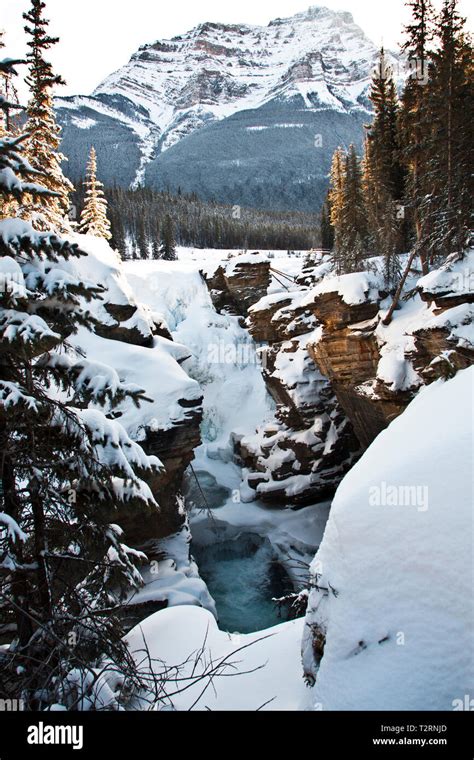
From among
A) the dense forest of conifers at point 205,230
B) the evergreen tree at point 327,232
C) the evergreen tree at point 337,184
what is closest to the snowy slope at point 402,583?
the evergreen tree at point 337,184

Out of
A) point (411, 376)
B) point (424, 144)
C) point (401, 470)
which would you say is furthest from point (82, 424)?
point (424, 144)

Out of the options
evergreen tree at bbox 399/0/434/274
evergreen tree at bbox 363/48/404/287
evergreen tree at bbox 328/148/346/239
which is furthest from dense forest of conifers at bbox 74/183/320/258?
evergreen tree at bbox 399/0/434/274

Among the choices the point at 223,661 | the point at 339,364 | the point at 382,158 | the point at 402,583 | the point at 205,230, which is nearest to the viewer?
the point at 402,583

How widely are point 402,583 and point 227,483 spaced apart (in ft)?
75.5

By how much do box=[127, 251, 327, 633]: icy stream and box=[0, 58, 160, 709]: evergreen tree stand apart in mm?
2321

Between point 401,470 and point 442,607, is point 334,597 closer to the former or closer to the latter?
point 442,607

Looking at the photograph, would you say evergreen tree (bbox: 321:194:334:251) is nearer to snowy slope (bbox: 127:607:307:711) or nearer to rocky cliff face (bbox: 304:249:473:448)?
rocky cliff face (bbox: 304:249:473:448)

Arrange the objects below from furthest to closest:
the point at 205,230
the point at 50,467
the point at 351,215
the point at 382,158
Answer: the point at 205,230, the point at 351,215, the point at 382,158, the point at 50,467

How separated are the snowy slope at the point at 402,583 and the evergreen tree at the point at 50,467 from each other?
2017 millimetres

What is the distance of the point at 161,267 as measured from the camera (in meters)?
46.3

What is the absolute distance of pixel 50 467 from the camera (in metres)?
4.20

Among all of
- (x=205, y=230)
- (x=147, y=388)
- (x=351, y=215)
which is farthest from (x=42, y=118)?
(x=205, y=230)

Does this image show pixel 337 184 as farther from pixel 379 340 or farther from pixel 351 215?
pixel 379 340
